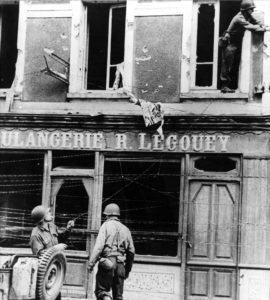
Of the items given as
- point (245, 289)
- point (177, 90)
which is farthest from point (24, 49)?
point (245, 289)

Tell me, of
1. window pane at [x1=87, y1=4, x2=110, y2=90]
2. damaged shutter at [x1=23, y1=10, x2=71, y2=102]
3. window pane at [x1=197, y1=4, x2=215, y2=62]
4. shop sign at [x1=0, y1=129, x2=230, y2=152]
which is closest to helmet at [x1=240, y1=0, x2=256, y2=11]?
window pane at [x1=197, y1=4, x2=215, y2=62]

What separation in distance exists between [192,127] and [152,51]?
74.0 inches

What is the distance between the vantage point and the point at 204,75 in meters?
13.9

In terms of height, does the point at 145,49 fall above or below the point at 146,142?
above

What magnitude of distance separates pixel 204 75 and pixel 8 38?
474 centimetres

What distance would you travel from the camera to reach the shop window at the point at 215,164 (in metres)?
13.5

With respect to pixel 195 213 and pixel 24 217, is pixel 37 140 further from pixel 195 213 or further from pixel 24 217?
pixel 195 213

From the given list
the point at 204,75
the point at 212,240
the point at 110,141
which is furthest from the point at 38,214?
the point at 204,75

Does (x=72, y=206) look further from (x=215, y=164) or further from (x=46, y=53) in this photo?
(x=46, y=53)

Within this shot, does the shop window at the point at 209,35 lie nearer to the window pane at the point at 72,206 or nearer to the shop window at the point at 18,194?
the window pane at the point at 72,206

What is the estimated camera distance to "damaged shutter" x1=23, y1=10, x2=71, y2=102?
14.4 meters

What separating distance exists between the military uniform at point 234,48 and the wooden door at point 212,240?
7.16 ft

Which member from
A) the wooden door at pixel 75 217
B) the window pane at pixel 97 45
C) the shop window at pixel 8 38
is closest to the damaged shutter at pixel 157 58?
the window pane at pixel 97 45

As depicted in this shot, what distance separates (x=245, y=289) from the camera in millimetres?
12836
